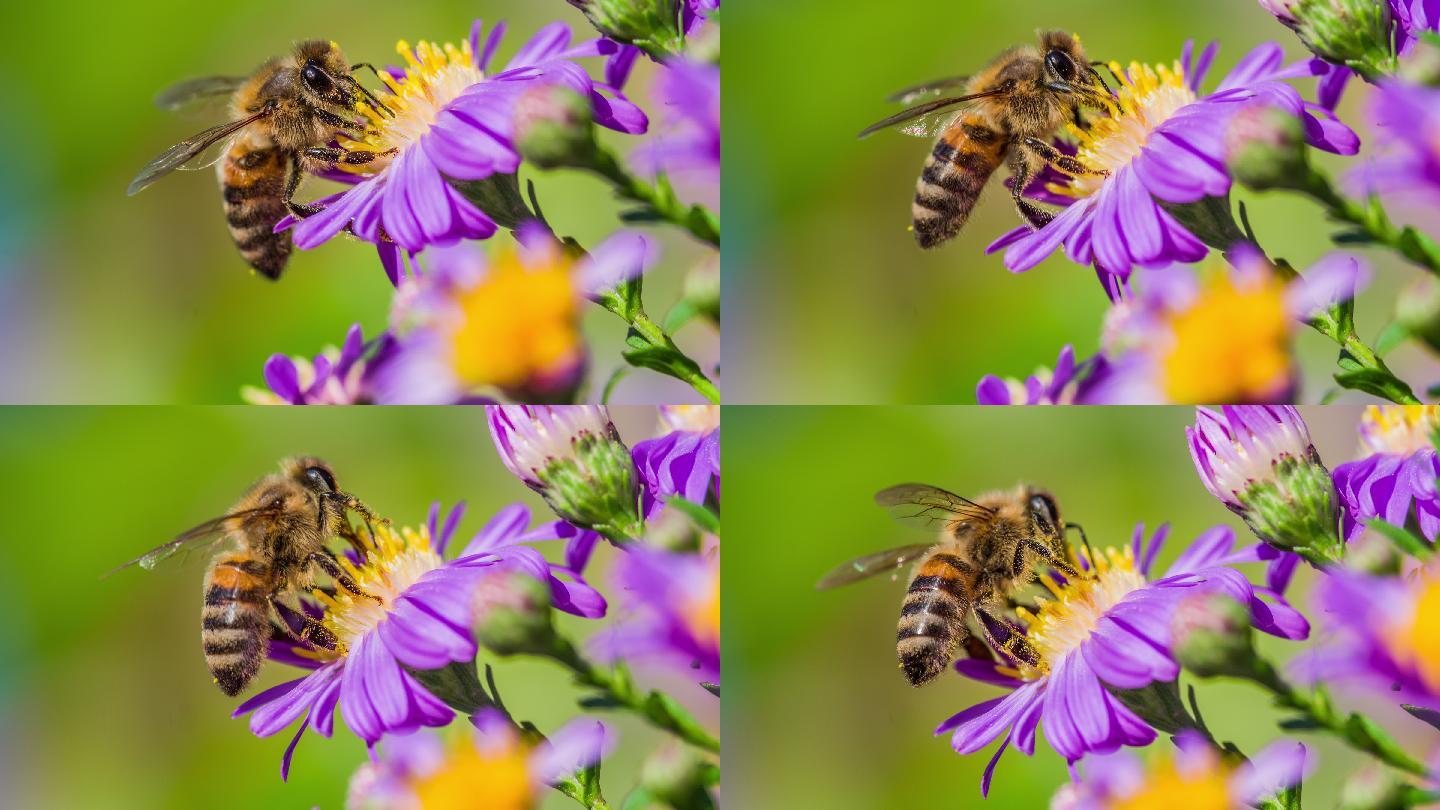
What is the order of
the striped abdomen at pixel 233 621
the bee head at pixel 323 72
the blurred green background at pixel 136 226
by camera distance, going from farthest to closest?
the blurred green background at pixel 136 226, the bee head at pixel 323 72, the striped abdomen at pixel 233 621

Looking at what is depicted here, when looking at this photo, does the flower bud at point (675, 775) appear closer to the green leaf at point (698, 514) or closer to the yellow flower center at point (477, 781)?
the yellow flower center at point (477, 781)

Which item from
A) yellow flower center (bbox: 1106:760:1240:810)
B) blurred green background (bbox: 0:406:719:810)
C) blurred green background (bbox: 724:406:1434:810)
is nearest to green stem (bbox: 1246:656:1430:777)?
blurred green background (bbox: 724:406:1434:810)

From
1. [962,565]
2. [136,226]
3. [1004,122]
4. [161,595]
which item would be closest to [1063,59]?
[1004,122]

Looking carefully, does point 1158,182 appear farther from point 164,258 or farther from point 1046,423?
point 164,258

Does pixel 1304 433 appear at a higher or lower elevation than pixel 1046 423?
lower

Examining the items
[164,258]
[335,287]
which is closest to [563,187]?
[335,287]

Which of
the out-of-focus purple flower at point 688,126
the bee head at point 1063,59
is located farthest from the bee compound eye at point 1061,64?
the out-of-focus purple flower at point 688,126
